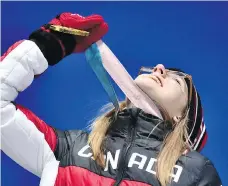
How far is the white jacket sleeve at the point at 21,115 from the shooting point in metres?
1.02

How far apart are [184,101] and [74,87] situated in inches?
21.9

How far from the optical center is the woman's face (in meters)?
1.24

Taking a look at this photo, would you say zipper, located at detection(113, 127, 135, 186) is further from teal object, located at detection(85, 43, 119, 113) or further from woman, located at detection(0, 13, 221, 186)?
teal object, located at detection(85, 43, 119, 113)

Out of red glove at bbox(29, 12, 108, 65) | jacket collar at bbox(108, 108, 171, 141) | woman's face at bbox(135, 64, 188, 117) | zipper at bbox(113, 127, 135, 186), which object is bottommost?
zipper at bbox(113, 127, 135, 186)

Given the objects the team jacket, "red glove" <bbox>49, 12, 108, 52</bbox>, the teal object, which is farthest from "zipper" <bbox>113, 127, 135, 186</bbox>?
"red glove" <bbox>49, 12, 108, 52</bbox>

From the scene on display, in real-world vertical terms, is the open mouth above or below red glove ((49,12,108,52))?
below

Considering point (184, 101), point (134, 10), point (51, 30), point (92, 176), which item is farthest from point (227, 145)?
point (51, 30)

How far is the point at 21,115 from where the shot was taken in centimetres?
107

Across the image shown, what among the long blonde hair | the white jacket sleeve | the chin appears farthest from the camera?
the chin

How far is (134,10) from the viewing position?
175cm

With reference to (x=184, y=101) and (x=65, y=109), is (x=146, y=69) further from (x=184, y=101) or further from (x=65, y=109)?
(x=65, y=109)

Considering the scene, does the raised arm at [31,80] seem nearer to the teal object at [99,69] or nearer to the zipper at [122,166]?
the teal object at [99,69]

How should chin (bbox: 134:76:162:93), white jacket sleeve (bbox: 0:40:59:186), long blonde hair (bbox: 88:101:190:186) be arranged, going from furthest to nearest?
chin (bbox: 134:76:162:93) → long blonde hair (bbox: 88:101:190:186) → white jacket sleeve (bbox: 0:40:59:186)

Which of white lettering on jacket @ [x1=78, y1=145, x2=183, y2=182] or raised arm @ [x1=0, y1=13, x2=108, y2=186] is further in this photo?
white lettering on jacket @ [x1=78, y1=145, x2=183, y2=182]
